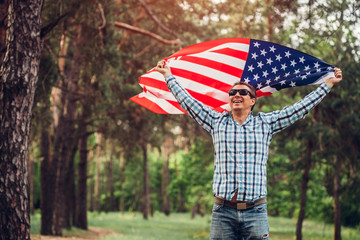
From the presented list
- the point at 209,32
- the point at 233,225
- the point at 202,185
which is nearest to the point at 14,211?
the point at 233,225

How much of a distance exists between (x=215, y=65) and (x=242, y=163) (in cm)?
257

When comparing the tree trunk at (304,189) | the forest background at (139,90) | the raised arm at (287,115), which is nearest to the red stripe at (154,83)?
the raised arm at (287,115)

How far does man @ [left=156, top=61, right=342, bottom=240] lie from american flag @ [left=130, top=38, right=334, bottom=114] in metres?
1.42

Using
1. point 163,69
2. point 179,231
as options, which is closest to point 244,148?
point 163,69

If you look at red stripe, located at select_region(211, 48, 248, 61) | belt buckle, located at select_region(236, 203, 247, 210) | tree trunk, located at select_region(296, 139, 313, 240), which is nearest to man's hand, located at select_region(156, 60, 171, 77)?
belt buckle, located at select_region(236, 203, 247, 210)

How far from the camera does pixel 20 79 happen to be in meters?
6.51

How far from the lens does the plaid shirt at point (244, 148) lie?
147 inches

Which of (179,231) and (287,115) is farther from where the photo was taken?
(179,231)

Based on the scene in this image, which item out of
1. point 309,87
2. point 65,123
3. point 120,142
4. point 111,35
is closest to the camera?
point 111,35

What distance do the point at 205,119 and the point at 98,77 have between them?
426 inches

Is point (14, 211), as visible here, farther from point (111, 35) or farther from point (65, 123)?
point (65, 123)

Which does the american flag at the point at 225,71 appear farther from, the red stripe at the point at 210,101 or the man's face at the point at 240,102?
the man's face at the point at 240,102

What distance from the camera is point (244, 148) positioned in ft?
12.5

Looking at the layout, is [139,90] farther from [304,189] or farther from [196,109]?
[196,109]
